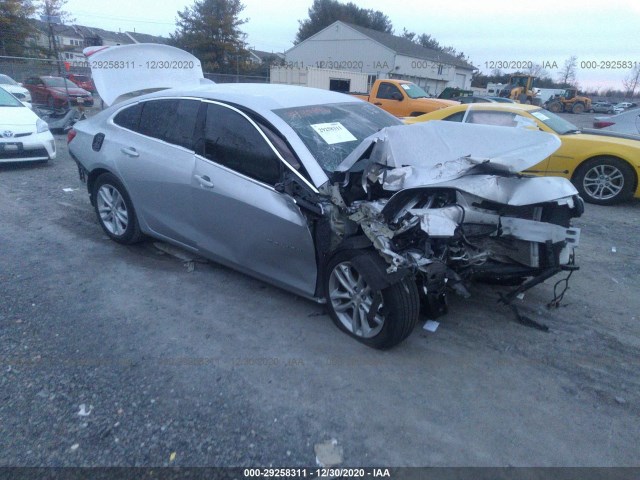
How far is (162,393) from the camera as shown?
9.15 ft

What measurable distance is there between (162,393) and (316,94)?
9.79 feet

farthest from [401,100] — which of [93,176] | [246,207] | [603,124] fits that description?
[246,207]

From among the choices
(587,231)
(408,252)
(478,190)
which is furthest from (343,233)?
(587,231)

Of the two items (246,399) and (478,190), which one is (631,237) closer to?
(478,190)

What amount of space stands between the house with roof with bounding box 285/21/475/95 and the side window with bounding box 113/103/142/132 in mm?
37825

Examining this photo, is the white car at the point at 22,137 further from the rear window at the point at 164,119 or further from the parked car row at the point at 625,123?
the parked car row at the point at 625,123

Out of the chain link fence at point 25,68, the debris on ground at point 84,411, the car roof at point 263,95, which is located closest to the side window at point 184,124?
the car roof at point 263,95

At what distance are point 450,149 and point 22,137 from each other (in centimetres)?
782

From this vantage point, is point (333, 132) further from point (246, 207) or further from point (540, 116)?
point (540, 116)

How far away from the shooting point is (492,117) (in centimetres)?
756

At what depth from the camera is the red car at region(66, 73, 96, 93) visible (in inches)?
955

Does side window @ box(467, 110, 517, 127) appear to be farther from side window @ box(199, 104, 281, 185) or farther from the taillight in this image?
side window @ box(199, 104, 281, 185)

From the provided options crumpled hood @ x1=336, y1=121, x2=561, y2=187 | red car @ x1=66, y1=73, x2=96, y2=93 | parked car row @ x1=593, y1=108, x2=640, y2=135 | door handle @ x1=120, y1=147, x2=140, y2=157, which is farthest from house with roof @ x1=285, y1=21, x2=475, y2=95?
crumpled hood @ x1=336, y1=121, x2=561, y2=187

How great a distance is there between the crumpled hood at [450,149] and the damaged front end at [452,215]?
0.4 inches
